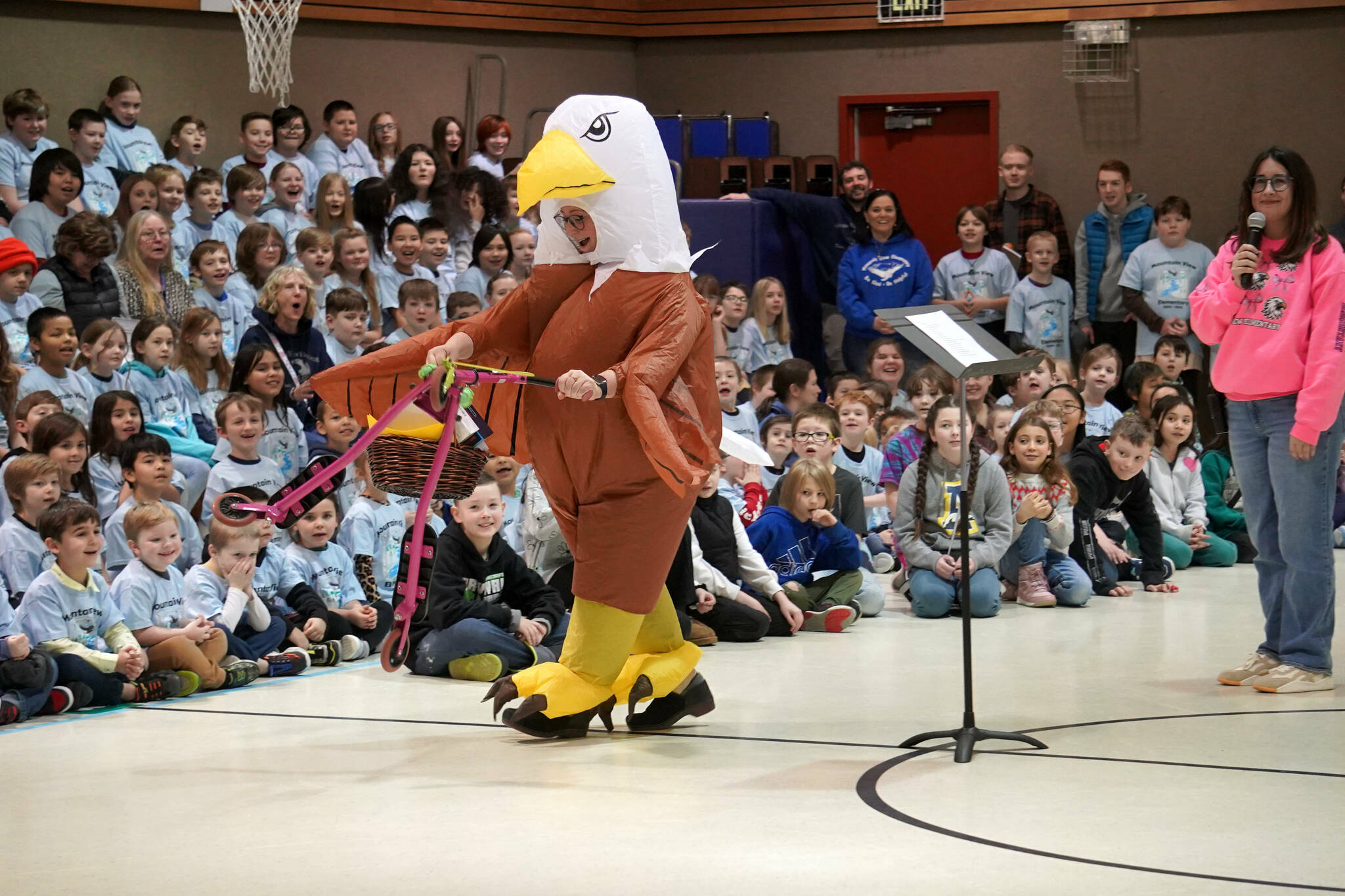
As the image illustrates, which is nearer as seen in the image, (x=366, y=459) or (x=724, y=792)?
(x=724, y=792)

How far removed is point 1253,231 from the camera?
4.87 meters

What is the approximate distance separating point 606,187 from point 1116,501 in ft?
12.8

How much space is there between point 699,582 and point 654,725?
151 centimetres

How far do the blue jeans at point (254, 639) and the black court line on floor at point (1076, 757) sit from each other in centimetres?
239

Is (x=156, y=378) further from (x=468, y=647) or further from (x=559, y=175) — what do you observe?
(x=559, y=175)

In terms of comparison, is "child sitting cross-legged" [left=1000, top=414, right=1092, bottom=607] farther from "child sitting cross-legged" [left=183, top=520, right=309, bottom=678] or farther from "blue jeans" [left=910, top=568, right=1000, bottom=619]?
"child sitting cross-legged" [left=183, top=520, right=309, bottom=678]

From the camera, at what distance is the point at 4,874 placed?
3.25 meters

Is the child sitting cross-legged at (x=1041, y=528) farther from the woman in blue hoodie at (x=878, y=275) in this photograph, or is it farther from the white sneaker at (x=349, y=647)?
the woman in blue hoodie at (x=878, y=275)

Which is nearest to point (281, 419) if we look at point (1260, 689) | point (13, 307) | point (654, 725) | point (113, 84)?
point (13, 307)

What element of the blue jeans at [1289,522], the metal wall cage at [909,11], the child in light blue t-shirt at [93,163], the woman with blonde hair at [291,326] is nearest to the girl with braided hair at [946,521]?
the blue jeans at [1289,522]

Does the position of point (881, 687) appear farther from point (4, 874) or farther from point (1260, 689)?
point (4, 874)

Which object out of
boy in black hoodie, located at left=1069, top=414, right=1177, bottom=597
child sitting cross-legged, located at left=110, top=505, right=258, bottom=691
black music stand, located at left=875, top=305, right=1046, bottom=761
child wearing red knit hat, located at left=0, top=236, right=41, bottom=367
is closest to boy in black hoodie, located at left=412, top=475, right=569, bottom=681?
child sitting cross-legged, located at left=110, top=505, right=258, bottom=691

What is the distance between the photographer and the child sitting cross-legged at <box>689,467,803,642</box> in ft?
20.2

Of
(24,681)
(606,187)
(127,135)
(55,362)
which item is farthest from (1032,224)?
(24,681)
